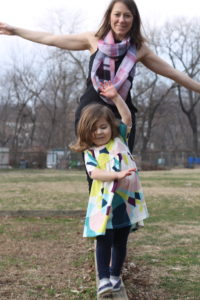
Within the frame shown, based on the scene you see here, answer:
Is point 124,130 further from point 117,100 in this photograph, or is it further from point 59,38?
point 59,38

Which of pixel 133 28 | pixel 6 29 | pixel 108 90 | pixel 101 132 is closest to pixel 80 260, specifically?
pixel 101 132

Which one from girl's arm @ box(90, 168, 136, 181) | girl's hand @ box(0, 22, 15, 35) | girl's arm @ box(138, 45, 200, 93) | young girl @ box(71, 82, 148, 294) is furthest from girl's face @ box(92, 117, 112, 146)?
girl's hand @ box(0, 22, 15, 35)

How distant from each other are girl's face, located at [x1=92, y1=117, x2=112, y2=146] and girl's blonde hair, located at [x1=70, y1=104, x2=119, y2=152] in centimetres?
2

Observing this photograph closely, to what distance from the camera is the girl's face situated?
3225mm

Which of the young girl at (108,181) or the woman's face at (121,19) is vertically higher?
the woman's face at (121,19)

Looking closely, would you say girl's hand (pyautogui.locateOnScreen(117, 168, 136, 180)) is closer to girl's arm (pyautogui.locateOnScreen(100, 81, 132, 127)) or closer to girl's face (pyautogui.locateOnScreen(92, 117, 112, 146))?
girl's face (pyautogui.locateOnScreen(92, 117, 112, 146))

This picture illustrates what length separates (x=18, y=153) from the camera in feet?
137

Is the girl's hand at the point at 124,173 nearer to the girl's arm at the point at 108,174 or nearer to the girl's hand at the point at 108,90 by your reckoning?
the girl's arm at the point at 108,174

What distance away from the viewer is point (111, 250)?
347cm

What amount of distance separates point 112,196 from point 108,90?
2.44 feet

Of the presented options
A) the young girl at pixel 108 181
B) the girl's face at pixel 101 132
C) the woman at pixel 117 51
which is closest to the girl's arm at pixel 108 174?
the young girl at pixel 108 181

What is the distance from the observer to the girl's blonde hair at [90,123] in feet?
10.5

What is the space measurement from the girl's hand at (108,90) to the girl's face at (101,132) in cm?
19

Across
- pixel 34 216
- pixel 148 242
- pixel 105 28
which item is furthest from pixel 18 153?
pixel 105 28
